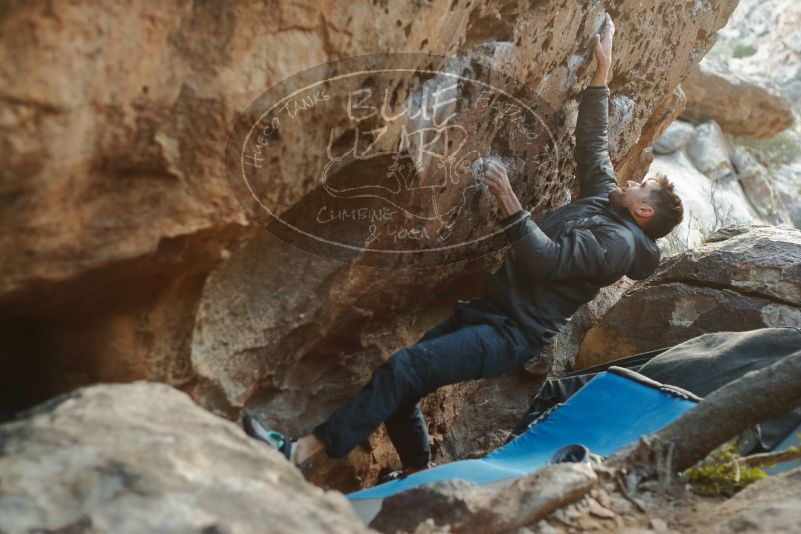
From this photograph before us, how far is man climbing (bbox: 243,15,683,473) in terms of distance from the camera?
3.47 m

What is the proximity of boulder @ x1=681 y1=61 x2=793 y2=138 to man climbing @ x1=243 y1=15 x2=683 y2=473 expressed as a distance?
9884 mm

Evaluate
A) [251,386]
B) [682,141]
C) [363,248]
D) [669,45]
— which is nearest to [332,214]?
[363,248]

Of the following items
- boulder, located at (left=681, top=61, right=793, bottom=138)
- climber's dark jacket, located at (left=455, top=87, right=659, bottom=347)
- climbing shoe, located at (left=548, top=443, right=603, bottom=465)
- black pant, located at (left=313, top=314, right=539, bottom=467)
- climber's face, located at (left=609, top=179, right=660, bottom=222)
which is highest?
boulder, located at (left=681, top=61, right=793, bottom=138)

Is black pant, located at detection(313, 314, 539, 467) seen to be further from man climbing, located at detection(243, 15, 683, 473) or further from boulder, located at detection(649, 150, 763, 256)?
boulder, located at detection(649, 150, 763, 256)

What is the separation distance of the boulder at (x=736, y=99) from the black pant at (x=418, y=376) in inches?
417

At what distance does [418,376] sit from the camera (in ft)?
11.2

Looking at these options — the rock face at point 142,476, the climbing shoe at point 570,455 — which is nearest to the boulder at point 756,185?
the climbing shoe at point 570,455

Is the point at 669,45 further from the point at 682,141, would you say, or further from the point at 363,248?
the point at 682,141

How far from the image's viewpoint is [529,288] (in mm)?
3791

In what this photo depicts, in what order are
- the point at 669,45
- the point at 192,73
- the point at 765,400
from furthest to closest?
1. the point at 669,45
2. the point at 765,400
3. the point at 192,73

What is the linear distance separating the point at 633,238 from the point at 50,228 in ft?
8.67

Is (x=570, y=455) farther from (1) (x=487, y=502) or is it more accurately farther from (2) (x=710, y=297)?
(2) (x=710, y=297)

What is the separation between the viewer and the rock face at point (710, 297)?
15.8ft

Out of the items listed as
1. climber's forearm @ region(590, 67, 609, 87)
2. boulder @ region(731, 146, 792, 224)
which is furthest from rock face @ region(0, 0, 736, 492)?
boulder @ region(731, 146, 792, 224)
